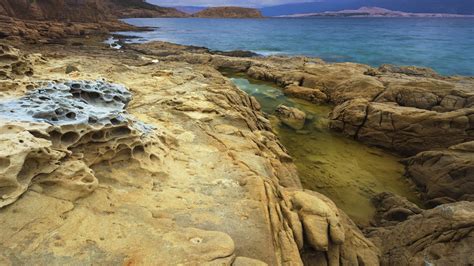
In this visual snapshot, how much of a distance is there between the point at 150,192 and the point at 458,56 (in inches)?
1914

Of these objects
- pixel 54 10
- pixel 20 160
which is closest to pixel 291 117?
pixel 20 160

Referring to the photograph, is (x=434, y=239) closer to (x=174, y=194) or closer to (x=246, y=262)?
(x=246, y=262)

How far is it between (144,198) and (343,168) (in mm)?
8031

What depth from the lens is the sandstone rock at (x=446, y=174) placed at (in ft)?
28.5

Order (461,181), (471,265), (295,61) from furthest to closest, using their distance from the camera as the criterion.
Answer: (295,61) → (461,181) → (471,265)

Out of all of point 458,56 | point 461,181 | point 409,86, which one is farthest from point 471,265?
point 458,56

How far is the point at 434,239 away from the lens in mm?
5758

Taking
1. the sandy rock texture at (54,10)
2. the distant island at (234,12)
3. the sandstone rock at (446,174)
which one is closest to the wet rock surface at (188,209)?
the sandstone rock at (446,174)

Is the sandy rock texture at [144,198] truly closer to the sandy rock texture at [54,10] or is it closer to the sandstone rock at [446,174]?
the sandstone rock at [446,174]

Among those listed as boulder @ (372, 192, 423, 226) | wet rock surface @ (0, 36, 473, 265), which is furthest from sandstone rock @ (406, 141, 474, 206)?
wet rock surface @ (0, 36, 473, 265)

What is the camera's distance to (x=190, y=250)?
375cm

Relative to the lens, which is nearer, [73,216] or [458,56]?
[73,216]

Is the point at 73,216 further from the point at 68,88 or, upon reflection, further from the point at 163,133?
the point at 68,88

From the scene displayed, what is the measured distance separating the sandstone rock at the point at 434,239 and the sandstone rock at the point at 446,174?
3188 millimetres
